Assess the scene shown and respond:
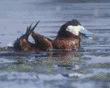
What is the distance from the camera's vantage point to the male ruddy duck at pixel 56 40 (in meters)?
8.87

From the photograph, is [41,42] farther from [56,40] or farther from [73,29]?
[73,29]

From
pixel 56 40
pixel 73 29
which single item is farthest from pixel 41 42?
pixel 73 29

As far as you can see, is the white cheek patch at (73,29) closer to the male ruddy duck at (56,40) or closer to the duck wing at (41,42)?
the male ruddy duck at (56,40)

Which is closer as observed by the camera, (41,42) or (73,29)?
(41,42)

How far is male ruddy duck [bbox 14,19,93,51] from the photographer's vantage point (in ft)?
29.1

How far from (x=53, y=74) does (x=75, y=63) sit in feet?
3.69

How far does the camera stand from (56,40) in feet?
30.4

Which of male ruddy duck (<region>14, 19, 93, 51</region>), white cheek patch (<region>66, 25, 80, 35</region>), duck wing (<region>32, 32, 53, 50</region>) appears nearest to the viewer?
male ruddy duck (<region>14, 19, 93, 51</region>)

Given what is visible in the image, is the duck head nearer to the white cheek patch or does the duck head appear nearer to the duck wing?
the white cheek patch

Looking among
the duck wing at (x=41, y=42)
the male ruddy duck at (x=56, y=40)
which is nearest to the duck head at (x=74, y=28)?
the male ruddy duck at (x=56, y=40)

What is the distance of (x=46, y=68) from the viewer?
23.2ft

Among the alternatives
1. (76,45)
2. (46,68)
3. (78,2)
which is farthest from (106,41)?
(78,2)

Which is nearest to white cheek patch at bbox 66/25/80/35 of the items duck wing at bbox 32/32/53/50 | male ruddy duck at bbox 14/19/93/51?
male ruddy duck at bbox 14/19/93/51

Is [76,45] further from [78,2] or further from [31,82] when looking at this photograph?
[78,2]
